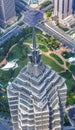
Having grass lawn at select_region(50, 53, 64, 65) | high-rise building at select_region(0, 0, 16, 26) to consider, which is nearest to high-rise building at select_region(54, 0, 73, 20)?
high-rise building at select_region(0, 0, 16, 26)

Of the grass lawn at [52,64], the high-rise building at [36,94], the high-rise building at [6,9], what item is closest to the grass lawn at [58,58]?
the grass lawn at [52,64]

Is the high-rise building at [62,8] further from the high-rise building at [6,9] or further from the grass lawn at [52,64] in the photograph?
the grass lawn at [52,64]

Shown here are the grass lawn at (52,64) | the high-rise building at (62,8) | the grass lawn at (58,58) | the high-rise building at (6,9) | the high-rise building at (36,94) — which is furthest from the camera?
the high-rise building at (62,8)

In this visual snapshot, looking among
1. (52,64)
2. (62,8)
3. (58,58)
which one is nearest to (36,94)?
(52,64)

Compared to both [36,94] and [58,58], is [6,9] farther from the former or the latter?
[36,94]

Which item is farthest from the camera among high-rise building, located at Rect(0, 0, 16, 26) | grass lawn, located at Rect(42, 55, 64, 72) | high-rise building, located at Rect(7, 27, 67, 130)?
high-rise building, located at Rect(0, 0, 16, 26)

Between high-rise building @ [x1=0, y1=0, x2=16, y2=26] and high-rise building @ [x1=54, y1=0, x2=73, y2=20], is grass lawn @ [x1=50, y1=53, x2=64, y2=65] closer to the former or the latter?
high-rise building @ [x1=54, y1=0, x2=73, y2=20]
